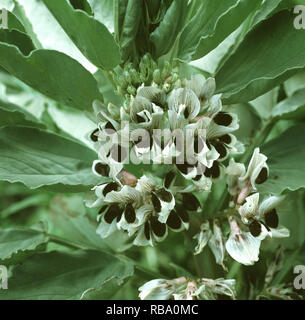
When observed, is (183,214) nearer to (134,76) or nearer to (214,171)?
(214,171)

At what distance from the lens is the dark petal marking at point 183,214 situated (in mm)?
805

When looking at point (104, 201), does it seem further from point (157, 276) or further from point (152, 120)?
point (157, 276)

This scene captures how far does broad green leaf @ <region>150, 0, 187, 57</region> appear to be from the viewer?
0.77 meters

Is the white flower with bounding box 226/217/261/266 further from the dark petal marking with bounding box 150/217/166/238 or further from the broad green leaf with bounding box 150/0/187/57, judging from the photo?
the broad green leaf with bounding box 150/0/187/57

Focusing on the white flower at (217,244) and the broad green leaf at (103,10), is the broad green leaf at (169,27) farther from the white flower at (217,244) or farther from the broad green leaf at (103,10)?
the white flower at (217,244)

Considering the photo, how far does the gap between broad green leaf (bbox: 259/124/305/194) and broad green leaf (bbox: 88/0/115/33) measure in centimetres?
37

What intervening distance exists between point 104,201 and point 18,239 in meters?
0.28

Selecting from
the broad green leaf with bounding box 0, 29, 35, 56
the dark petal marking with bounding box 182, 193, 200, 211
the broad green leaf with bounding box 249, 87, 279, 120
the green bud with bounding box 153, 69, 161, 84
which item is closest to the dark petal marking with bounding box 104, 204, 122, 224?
the dark petal marking with bounding box 182, 193, 200, 211

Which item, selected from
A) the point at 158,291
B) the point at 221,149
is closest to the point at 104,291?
the point at 158,291

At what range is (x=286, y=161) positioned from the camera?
0.89m

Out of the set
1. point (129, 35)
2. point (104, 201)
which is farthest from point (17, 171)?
point (129, 35)

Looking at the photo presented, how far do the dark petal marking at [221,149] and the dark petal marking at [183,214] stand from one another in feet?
0.36

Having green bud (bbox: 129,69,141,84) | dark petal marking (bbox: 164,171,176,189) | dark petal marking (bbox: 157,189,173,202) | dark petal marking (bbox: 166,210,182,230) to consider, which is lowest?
dark petal marking (bbox: 166,210,182,230)

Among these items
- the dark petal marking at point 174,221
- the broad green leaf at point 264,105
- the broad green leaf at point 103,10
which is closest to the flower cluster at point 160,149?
the dark petal marking at point 174,221
